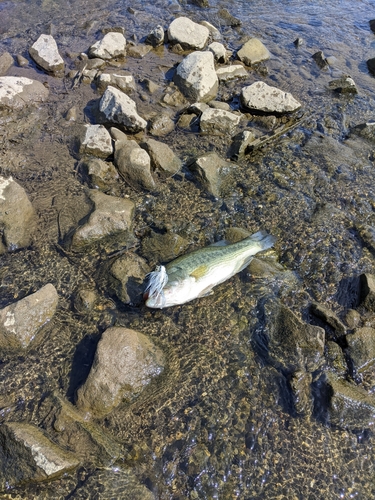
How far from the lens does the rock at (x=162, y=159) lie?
602 cm

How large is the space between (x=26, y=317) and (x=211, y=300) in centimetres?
203

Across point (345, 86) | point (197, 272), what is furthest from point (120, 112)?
point (345, 86)

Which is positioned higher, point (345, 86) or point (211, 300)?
point (345, 86)

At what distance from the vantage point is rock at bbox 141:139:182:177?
19.8ft

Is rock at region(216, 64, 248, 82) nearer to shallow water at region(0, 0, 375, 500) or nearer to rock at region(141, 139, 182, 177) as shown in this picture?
shallow water at region(0, 0, 375, 500)

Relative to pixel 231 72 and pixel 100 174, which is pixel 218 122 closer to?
pixel 231 72

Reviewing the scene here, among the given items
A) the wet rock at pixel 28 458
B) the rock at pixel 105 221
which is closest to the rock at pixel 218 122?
the rock at pixel 105 221

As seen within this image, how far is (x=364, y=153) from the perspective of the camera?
6742mm

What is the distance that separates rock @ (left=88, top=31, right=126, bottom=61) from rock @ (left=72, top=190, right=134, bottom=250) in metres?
4.70

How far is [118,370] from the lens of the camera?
3764 mm

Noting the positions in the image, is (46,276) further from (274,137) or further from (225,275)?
(274,137)

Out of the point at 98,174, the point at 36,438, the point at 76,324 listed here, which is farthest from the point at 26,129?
the point at 36,438

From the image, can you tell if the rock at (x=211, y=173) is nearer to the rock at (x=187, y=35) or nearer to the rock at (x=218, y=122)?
the rock at (x=218, y=122)

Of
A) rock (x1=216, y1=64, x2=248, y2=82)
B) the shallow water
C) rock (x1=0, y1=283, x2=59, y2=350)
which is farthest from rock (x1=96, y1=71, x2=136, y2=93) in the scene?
rock (x1=0, y1=283, x2=59, y2=350)
